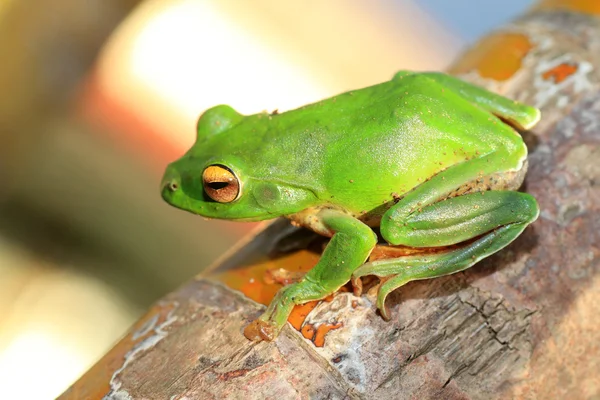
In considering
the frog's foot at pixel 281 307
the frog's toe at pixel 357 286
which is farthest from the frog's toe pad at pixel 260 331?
the frog's toe at pixel 357 286

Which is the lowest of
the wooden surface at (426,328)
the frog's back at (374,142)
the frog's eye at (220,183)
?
the wooden surface at (426,328)

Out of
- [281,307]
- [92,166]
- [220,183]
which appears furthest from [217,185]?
[92,166]

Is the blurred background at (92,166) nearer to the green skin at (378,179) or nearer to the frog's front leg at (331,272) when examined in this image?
the green skin at (378,179)

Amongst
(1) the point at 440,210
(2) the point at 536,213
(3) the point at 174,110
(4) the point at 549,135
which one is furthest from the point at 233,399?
(3) the point at 174,110

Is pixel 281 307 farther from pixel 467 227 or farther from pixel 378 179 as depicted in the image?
pixel 467 227

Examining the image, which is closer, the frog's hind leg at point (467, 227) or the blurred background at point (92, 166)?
the frog's hind leg at point (467, 227)

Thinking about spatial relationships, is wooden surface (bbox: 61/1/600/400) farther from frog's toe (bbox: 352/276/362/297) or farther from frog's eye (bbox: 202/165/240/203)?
frog's eye (bbox: 202/165/240/203)

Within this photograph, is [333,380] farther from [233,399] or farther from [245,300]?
[245,300]
